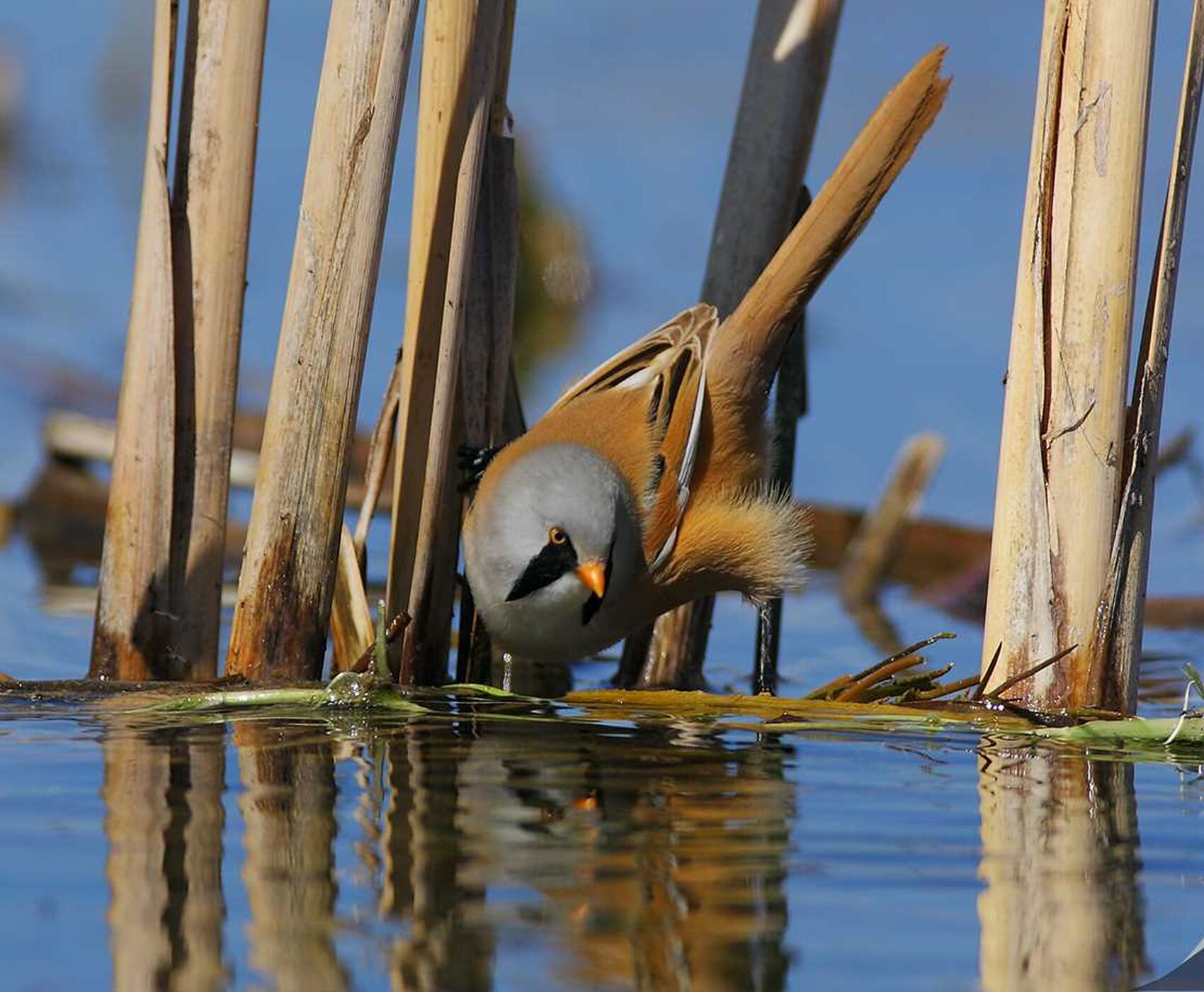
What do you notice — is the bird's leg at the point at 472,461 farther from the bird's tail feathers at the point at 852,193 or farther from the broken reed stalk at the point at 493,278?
the bird's tail feathers at the point at 852,193

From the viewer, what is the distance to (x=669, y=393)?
5094 millimetres

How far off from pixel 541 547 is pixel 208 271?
106 cm

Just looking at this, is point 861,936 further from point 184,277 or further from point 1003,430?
point 184,277

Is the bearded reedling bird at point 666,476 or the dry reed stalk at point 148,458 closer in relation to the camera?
the dry reed stalk at point 148,458

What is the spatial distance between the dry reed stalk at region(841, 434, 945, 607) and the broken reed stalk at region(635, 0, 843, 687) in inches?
73.5

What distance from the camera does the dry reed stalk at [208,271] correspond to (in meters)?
3.86

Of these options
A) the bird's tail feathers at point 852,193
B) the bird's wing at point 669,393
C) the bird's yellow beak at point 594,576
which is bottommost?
the bird's yellow beak at point 594,576

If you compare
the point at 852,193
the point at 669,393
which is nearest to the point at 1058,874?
the point at 852,193

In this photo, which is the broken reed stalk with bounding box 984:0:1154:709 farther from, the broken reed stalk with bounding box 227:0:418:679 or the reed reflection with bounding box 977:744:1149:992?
the broken reed stalk with bounding box 227:0:418:679

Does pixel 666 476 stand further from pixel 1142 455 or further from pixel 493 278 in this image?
pixel 1142 455

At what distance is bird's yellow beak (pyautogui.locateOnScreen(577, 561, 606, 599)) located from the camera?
13.9 feet

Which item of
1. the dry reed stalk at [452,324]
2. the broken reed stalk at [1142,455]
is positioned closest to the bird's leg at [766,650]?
the dry reed stalk at [452,324]

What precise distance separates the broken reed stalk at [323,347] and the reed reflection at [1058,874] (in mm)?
1554

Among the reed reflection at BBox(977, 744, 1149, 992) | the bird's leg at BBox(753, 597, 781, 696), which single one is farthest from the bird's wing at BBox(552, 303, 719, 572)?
the reed reflection at BBox(977, 744, 1149, 992)
